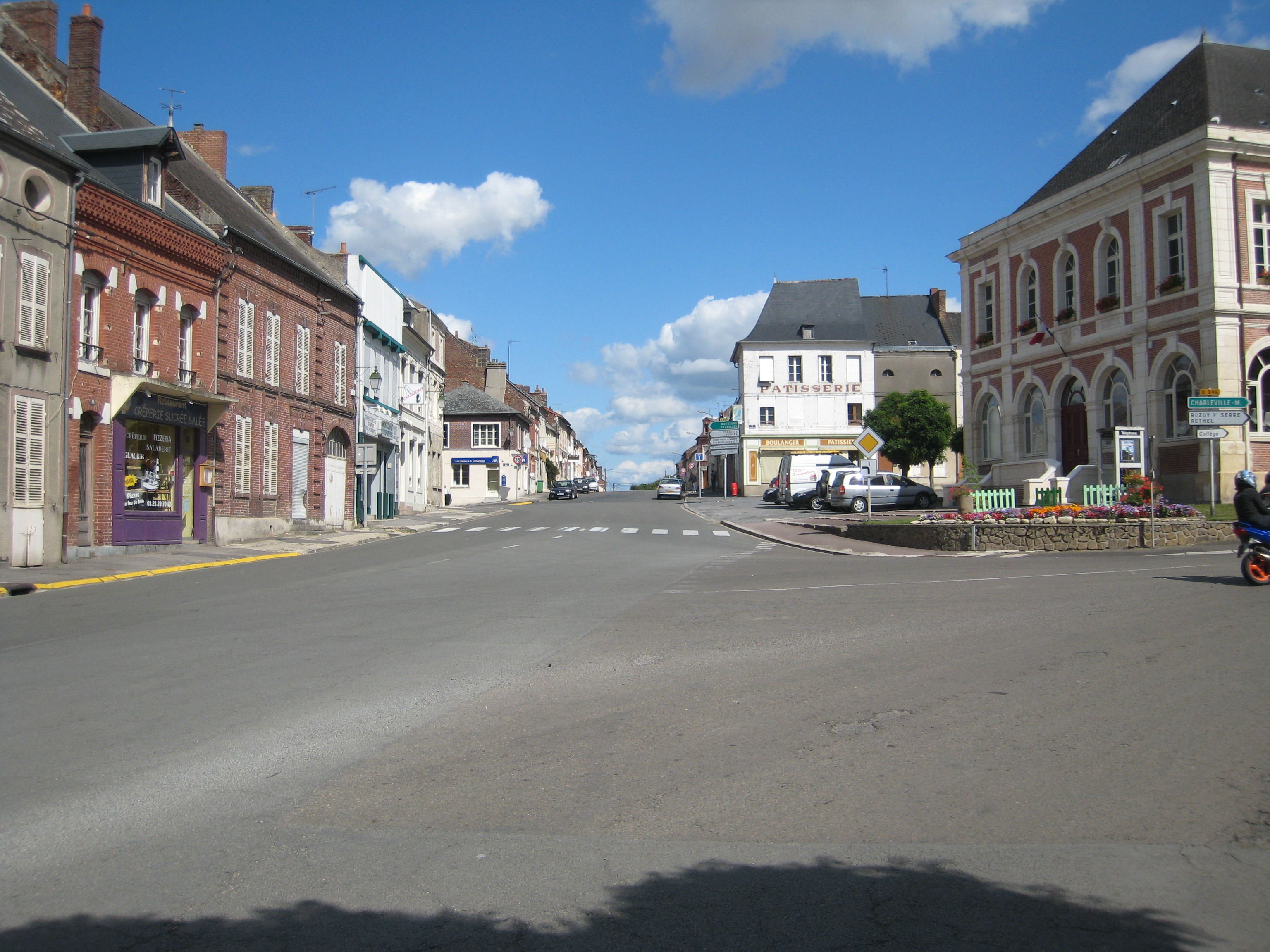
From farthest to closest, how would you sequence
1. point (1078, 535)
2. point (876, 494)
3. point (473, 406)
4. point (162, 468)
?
point (473, 406)
point (876, 494)
point (162, 468)
point (1078, 535)

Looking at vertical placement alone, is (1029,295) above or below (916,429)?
above

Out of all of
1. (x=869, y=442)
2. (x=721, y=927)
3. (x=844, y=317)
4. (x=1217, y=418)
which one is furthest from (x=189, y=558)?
(x=844, y=317)

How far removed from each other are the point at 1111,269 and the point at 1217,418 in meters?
15.0

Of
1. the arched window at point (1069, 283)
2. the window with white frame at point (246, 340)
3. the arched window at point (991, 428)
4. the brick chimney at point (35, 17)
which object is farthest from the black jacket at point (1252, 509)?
the brick chimney at point (35, 17)

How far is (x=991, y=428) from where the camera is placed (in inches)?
1505

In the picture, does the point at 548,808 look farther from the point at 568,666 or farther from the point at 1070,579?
the point at 1070,579

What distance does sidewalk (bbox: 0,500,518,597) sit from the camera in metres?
16.3

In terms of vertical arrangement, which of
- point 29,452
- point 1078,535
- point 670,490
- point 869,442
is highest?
point 869,442

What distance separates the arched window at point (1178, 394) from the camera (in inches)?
1097

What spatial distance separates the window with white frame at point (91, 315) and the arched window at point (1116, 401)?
2946 cm

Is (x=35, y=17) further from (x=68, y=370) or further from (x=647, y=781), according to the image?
(x=647, y=781)

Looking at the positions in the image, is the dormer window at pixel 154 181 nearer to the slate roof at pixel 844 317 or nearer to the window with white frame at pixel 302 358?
the window with white frame at pixel 302 358

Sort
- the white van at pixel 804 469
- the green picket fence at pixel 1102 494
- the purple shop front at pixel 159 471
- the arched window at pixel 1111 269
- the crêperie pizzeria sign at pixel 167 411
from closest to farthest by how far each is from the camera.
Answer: the purple shop front at pixel 159 471 < the crêperie pizzeria sign at pixel 167 411 < the green picket fence at pixel 1102 494 < the arched window at pixel 1111 269 < the white van at pixel 804 469

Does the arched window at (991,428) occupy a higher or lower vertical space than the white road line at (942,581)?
higher
